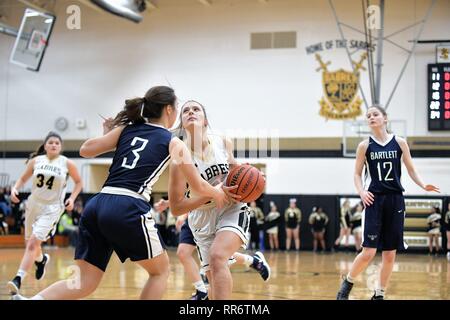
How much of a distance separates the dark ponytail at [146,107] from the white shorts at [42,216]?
13.9ft

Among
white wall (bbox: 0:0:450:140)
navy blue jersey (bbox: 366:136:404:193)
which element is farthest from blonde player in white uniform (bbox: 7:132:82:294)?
white wall (bbox: 0:0:450:140)

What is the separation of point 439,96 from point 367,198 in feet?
32.0

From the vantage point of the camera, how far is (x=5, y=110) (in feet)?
73.8

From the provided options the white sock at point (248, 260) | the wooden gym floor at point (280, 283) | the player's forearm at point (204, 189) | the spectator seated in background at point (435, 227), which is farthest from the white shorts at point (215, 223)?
the spectator seated in background at point (435, 227)

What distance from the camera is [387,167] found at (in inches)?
260

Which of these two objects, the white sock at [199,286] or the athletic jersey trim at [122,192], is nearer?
the athletic jersey trim at [122,192]

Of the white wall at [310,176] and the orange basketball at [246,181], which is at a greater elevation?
the orange basketball at [246,181]

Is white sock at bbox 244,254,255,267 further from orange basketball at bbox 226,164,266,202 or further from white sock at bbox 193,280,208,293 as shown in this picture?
orange basketball at bbox 226,164,266,202

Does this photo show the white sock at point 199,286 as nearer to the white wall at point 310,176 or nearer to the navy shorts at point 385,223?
the navy shorts at point 385,223

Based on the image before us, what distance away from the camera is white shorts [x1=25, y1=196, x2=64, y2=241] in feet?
26.5

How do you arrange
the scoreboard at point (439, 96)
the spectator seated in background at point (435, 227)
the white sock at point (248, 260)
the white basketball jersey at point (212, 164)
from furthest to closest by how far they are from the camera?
the spectator seated in background at point (435, 227)
the scoreboard at point (439, 96)
the white sock at point (248, 260)
the white basketball jersey at point (212, 164)

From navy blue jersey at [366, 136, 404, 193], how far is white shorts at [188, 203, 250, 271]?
2033 mm

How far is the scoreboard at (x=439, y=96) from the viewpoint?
1500 centimetres

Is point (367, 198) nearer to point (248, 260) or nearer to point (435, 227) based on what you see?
point (248, 260)
